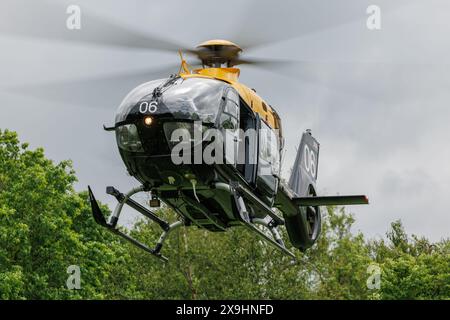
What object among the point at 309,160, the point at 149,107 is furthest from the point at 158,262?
the point at 149,107

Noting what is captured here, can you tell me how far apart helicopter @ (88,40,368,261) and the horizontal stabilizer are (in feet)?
0.07

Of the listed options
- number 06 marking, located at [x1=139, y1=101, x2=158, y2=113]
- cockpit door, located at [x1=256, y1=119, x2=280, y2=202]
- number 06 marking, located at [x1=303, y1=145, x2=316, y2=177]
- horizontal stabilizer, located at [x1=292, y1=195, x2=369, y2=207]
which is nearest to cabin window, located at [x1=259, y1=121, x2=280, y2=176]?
cockpit door, located at [x1=256, y1=119, x2=280, y2=202]

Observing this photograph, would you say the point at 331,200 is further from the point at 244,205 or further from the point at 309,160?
the point at 309,160

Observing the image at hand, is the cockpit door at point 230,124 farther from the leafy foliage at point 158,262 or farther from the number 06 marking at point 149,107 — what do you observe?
the leafy foliage at point 158,262

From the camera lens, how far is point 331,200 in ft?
75.5

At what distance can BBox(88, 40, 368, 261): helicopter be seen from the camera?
20359 mm

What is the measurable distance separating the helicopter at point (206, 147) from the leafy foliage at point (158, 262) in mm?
19900

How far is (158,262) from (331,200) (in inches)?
1237

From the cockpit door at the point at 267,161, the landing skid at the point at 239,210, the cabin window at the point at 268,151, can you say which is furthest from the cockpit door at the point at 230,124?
the cabin window at the point at 268,151

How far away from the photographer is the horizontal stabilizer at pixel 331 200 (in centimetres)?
2223

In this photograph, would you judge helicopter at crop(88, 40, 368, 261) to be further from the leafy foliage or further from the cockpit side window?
the leafy foliage
